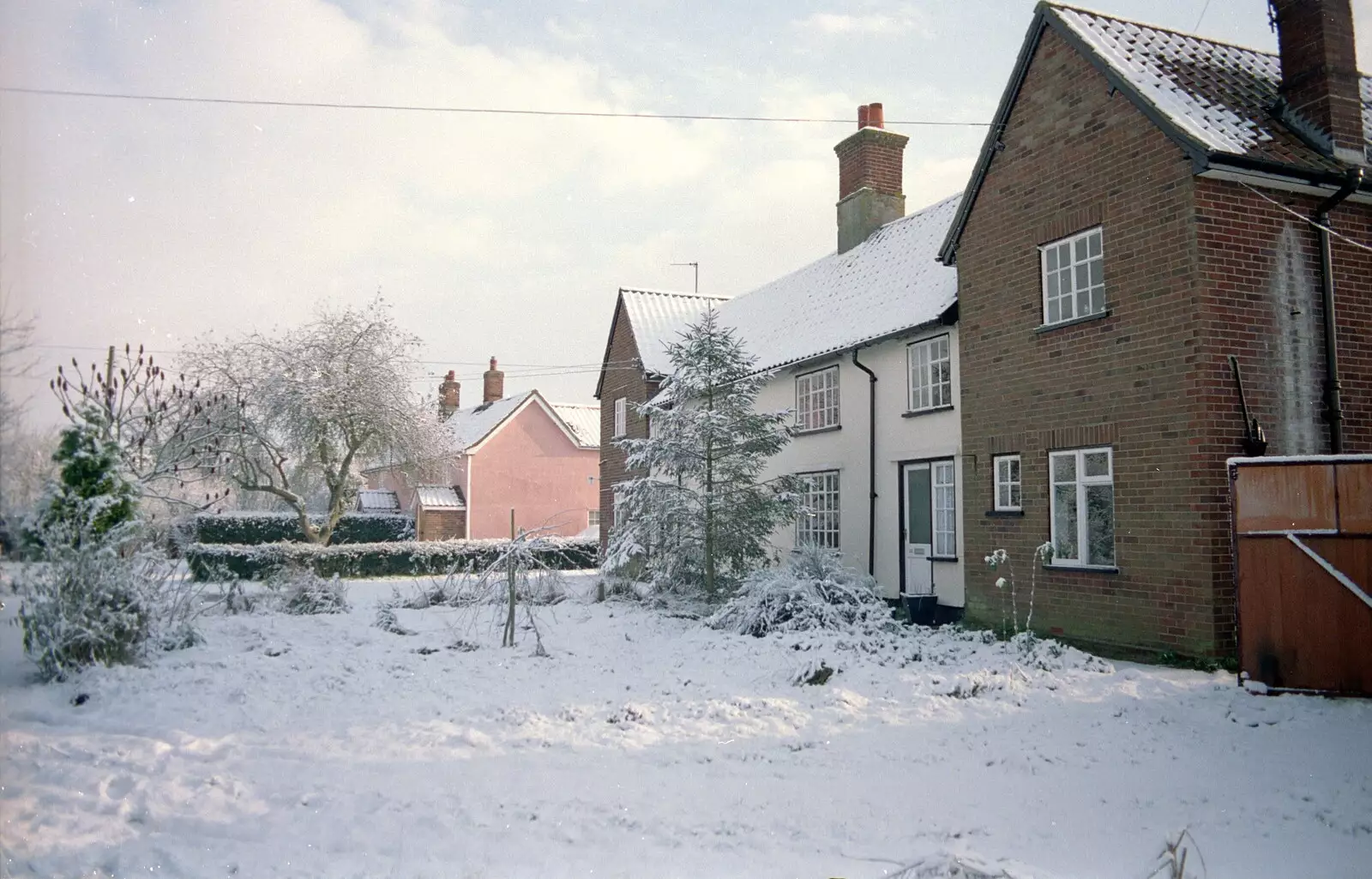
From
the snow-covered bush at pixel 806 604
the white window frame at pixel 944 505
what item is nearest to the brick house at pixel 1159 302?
the white window frame at pixel 944 505

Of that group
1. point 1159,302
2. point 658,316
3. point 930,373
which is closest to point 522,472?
point 658,316

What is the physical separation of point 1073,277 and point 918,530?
5.38 meters

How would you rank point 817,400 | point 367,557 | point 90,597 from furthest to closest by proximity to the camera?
point 367,557 < point 817,400 < point 90,597

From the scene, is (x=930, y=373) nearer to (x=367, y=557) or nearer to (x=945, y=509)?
(x=945, y=509)

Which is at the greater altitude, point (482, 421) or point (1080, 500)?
point (482, 421)

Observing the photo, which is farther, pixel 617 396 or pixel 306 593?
pixel 617 396

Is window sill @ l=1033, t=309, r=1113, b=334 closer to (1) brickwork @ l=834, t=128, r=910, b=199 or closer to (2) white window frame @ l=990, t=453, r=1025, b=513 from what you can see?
(2) white window frame @ l=990, t=453, r=1025, b=513

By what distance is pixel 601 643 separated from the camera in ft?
44.5

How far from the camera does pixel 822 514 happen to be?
1927 centimetres

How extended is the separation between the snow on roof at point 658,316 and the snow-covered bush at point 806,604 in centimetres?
1157

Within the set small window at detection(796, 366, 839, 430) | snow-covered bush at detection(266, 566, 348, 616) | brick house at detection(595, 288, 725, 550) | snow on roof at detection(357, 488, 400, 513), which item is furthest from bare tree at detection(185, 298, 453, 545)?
small window at detection(796, 366, 839, 430)

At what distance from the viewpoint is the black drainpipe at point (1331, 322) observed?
37.0 feet

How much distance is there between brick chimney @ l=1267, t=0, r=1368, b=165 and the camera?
39.0 feet

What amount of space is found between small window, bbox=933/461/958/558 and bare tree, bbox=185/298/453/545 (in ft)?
72.3
